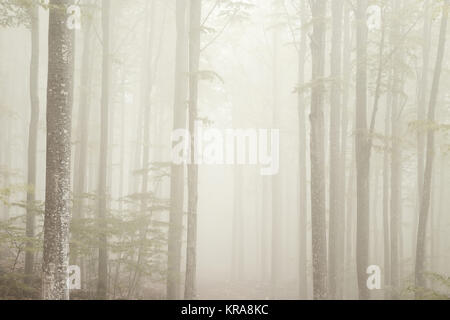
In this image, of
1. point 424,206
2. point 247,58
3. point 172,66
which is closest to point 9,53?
point 172,66

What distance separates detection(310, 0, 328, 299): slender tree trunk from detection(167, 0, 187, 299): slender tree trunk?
13.7ft

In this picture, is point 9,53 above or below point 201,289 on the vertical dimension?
above

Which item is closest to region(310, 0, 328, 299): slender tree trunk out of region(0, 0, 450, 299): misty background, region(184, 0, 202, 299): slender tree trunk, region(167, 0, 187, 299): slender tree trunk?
region(0, 0, 450, 299): misty background

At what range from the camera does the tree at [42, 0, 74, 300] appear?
6480 millimetres

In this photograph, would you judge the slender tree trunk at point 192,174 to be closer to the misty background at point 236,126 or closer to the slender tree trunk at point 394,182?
the misty background at point 236,126

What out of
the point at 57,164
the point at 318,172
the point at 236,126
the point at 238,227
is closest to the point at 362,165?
the point at 318,172

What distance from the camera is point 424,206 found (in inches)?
365

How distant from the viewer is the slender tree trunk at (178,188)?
432 inches

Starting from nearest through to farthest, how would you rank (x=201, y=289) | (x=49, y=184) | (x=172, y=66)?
(x=49, y=184) < (x=201, y=289) < (x=172, y=66)

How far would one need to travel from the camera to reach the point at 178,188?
1149 centimetres

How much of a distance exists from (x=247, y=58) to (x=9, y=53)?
1941 cm

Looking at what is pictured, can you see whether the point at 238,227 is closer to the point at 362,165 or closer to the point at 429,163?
the point at 362,165

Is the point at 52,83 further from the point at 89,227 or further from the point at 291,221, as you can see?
the point at 291,221

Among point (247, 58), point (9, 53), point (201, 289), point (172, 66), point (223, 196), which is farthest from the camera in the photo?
point (223, 196)
